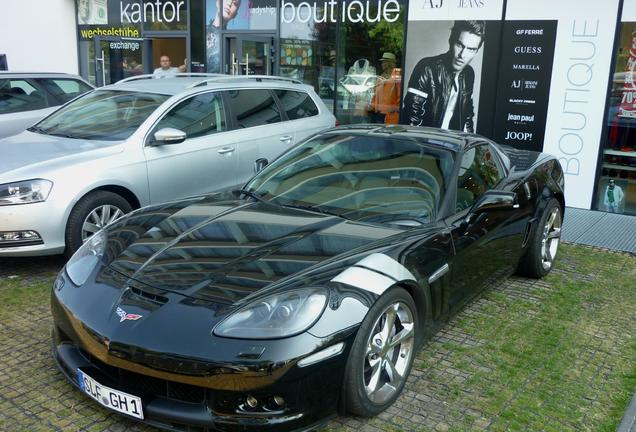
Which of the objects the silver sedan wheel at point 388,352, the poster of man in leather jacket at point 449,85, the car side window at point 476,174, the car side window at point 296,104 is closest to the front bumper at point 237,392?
the silver sedan wheel at point 388,352

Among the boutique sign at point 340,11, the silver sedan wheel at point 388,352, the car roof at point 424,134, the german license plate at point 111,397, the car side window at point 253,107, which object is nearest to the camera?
the german license plate at point 111,397

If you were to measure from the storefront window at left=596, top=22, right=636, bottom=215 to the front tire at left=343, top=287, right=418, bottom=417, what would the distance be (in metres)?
6.18

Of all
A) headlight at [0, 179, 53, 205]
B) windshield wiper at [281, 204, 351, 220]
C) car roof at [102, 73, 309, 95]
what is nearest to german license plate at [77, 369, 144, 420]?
windshield wiper at [281, 204, 351, 220]

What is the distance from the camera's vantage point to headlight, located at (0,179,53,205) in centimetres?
516

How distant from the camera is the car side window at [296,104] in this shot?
296 inches

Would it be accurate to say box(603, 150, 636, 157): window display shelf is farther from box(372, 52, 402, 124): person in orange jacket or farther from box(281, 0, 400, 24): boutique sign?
box(281, 0, 400, 24): boutique sign

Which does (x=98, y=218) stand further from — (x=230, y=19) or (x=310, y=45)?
(x=230, y=19)

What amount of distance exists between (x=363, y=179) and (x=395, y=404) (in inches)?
61.3

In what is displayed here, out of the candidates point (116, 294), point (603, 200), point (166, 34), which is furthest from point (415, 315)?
point (166, 34)

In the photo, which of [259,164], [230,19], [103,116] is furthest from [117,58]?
[259,164]

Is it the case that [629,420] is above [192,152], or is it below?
below

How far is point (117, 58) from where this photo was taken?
1372 centimetres

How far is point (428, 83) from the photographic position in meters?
9.99

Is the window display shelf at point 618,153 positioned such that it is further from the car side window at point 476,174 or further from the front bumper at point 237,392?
the front bumper at point 237,392
